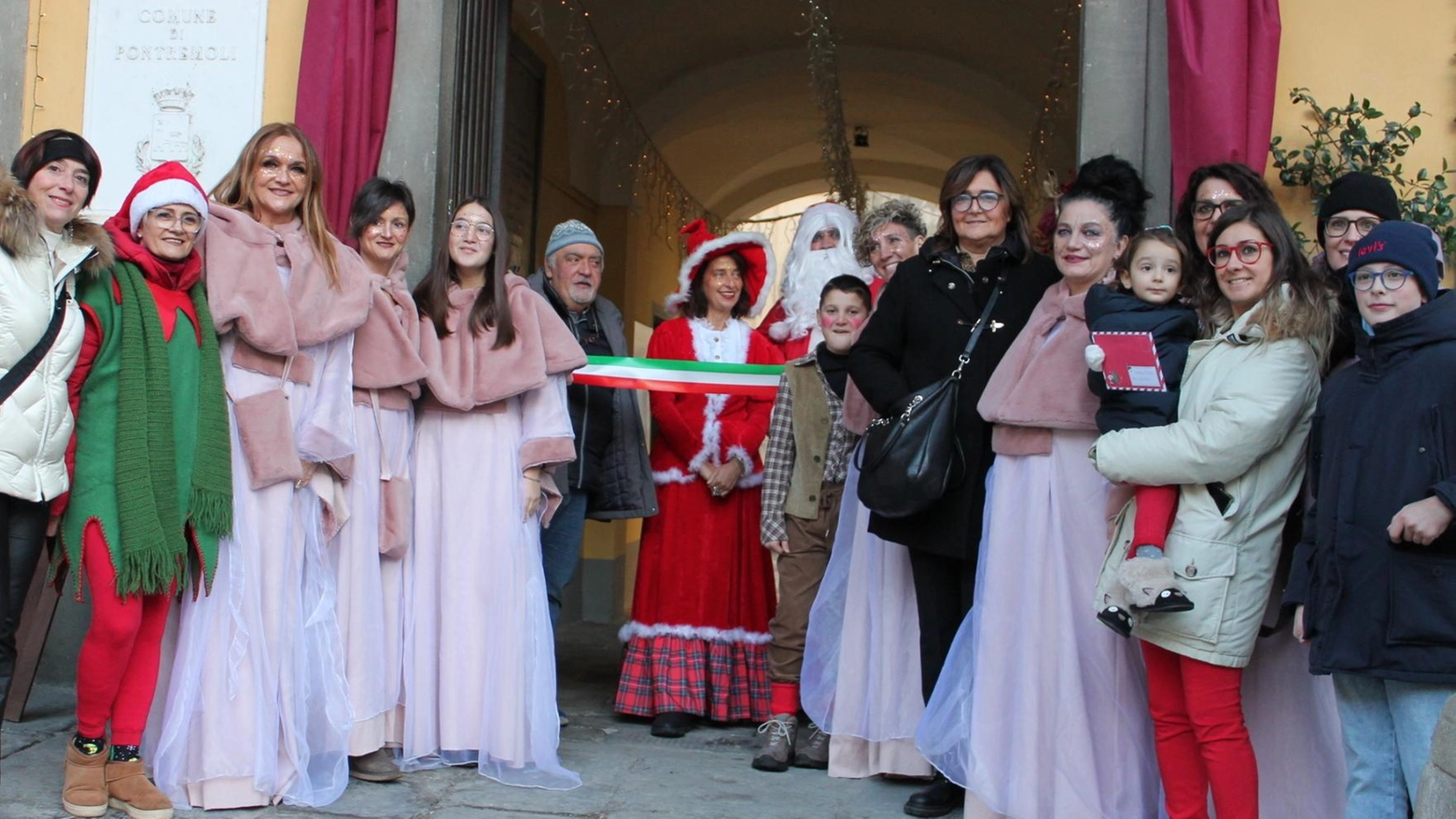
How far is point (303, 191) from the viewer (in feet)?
14.9

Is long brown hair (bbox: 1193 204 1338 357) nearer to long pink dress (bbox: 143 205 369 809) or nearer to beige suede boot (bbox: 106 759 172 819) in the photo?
long pink dress (bbox: 143 205 369 809)

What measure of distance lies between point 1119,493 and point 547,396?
81.0 inches

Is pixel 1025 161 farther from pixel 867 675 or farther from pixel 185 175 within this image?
pixel 185 175

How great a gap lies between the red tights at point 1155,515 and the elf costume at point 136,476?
8.60ft

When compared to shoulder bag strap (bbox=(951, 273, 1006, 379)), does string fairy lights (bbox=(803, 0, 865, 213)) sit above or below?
above

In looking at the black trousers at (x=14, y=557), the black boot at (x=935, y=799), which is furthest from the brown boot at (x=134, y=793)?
the black boot at (x=935, y=799)

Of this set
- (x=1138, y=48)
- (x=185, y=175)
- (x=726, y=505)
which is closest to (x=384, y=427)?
(x=185, y=175)

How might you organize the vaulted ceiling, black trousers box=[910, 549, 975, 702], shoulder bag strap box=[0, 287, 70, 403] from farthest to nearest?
the vaulted ceiling, black trousers box=[910, 549, 975, 702], shoulder bag strap box=[0, 287, 70, 403]

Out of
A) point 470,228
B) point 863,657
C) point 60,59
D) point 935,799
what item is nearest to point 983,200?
point 863,657

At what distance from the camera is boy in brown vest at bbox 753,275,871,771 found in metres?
5.24

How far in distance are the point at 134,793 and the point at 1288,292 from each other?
11.4 feet

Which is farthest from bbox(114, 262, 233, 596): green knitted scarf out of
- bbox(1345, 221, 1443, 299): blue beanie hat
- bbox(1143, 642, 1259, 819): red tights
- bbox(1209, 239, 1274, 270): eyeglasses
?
bbox(1345, 221, 1443, 299): blue beanie hat

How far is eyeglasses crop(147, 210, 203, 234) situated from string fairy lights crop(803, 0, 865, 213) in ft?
17.3

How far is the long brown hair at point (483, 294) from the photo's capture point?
16.0 ft
